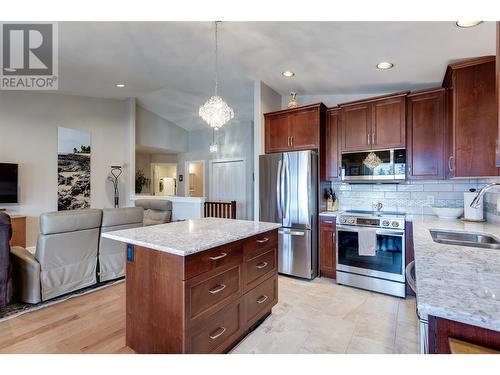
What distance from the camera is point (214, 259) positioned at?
1.76 m

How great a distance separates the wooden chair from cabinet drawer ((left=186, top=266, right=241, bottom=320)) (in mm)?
3801

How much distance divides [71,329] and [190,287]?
4.92ft

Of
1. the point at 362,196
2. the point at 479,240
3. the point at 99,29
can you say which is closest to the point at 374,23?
the point at 479,240

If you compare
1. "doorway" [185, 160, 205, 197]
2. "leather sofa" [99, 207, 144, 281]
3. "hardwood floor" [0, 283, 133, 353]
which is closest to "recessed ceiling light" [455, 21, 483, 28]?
"hardwood floor" [0, 283, 133, 353]

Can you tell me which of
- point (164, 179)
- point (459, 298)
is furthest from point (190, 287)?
point (164, 179)

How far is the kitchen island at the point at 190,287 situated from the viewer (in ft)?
5.17

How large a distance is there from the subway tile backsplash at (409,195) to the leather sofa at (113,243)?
9.46 feet

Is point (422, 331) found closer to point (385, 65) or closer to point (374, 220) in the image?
point (374, 220)

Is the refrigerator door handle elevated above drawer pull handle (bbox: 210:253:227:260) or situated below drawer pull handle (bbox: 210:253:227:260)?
above

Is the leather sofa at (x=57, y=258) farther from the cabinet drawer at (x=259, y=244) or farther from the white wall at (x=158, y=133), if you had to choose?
the white wall at (x=158, y=133)

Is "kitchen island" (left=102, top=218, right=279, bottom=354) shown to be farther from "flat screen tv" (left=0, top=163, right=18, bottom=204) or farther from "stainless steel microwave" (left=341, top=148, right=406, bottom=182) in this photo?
"flat screen tv" (left=0, top=163, right=18, bottom=204)

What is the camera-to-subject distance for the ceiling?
234 centimetres
